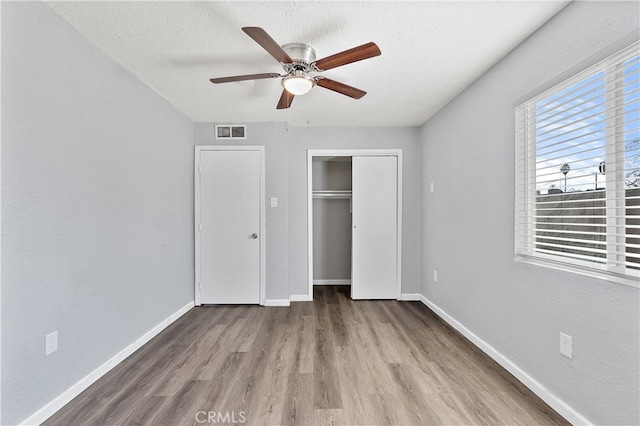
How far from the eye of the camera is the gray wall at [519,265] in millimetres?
1281

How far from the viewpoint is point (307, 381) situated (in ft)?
6.08

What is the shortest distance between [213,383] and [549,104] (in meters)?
2.91

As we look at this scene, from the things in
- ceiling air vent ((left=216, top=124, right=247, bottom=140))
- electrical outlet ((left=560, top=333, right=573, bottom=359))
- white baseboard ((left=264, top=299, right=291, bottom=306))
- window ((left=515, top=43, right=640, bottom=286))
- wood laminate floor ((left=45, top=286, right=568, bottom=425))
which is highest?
ceiling air vent ((left=216, top=124, right=247, bottom=140))

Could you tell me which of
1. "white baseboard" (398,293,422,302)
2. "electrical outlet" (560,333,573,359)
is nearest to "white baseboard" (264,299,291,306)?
"white baseboard" (398,293,422,302)

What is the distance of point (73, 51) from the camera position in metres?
1.71

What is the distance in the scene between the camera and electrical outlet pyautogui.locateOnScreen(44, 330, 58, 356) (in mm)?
1530

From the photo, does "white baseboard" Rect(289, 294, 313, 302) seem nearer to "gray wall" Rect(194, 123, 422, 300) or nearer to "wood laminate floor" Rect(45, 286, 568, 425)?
"gray wall" Rect(194, 123, 422, 300)

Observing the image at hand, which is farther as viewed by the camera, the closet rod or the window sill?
the closet rod

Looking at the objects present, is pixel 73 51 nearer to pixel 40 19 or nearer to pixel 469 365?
pixel 40 19

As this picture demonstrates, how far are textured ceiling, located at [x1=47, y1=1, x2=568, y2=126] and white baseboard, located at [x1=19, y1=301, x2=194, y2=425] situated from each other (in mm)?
2307

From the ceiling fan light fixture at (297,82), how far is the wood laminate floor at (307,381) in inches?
82.3

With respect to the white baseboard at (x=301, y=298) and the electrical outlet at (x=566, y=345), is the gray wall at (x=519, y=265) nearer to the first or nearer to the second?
the electrical outlet at (x=566, y=345)

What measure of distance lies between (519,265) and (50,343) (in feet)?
10.0

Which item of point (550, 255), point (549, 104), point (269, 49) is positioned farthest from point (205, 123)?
point (550, 255)
